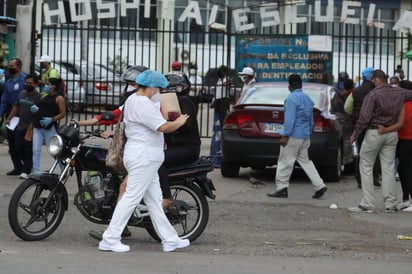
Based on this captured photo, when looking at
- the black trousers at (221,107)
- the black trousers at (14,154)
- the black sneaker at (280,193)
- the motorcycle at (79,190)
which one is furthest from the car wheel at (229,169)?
the motorcycle at (79,190)

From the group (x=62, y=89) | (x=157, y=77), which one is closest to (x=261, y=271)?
(x=157, y=77)

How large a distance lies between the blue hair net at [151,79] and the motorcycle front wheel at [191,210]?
1.12 metres

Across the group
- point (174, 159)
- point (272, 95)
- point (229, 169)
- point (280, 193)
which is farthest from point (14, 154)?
point (174, 159)

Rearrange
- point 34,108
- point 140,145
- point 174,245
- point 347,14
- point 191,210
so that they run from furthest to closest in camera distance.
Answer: point 347,14 < point 34,108 < point 191,210 < point 174,245 < point 140,145

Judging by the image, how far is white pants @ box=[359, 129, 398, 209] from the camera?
458 inches

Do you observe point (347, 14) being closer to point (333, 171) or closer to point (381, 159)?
point (333, 171)

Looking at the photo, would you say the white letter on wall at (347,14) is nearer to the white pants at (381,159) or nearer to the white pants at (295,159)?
the white pants at (295,159)

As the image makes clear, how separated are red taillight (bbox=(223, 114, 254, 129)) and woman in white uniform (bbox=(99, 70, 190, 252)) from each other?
5592 mm

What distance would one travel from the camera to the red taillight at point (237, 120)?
46.5 ft

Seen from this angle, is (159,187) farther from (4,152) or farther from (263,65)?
(263,65)

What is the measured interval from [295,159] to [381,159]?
145 cm

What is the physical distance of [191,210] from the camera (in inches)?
364

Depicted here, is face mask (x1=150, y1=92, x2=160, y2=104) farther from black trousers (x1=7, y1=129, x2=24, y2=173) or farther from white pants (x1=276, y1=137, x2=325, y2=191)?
black trousers (x1=7, y1=129, x2=24, y2=173)

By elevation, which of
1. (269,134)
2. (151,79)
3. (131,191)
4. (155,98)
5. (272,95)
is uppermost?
(151,79)
